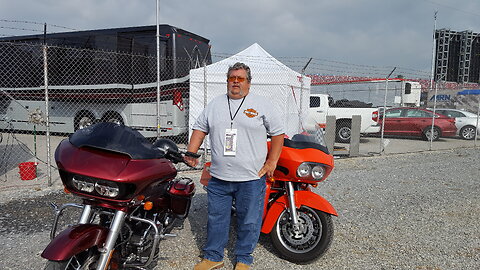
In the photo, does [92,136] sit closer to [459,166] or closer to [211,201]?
[211,201]

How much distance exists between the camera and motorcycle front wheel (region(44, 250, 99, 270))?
6.40 ft

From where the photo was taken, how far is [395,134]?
13570 mm

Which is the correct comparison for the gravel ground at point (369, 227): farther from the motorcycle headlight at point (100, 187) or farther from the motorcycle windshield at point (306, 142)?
the motorcycle headlight at point (100, 187)

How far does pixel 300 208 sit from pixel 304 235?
26 centimetres

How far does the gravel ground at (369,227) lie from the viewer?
3232 millimetres

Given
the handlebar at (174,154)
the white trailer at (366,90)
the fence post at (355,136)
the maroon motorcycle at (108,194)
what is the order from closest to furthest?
the maroon motorcycle at (108,194) < the handlebar at (174,154) < the fence post at (355,136) < the white trailer at (366,90)

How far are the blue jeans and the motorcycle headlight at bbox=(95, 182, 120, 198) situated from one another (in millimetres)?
955

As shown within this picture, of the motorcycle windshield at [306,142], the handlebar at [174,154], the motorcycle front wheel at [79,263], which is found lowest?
the motorcycle front wheel at [79,263]

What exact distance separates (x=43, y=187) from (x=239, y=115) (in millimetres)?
4312

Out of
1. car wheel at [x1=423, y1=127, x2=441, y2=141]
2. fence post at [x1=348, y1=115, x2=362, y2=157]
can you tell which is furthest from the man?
car wheel at [x1=423, y1=127, x2=441, y2=141]

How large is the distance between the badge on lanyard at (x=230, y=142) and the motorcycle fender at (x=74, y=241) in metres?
1.06

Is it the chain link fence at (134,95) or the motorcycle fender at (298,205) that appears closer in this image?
the motorcycle fender at (298,205)

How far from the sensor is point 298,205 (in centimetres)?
303

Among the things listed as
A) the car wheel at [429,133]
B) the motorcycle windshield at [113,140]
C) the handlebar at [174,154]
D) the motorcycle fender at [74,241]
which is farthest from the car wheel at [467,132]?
the motorcycle fender at [74,241]
